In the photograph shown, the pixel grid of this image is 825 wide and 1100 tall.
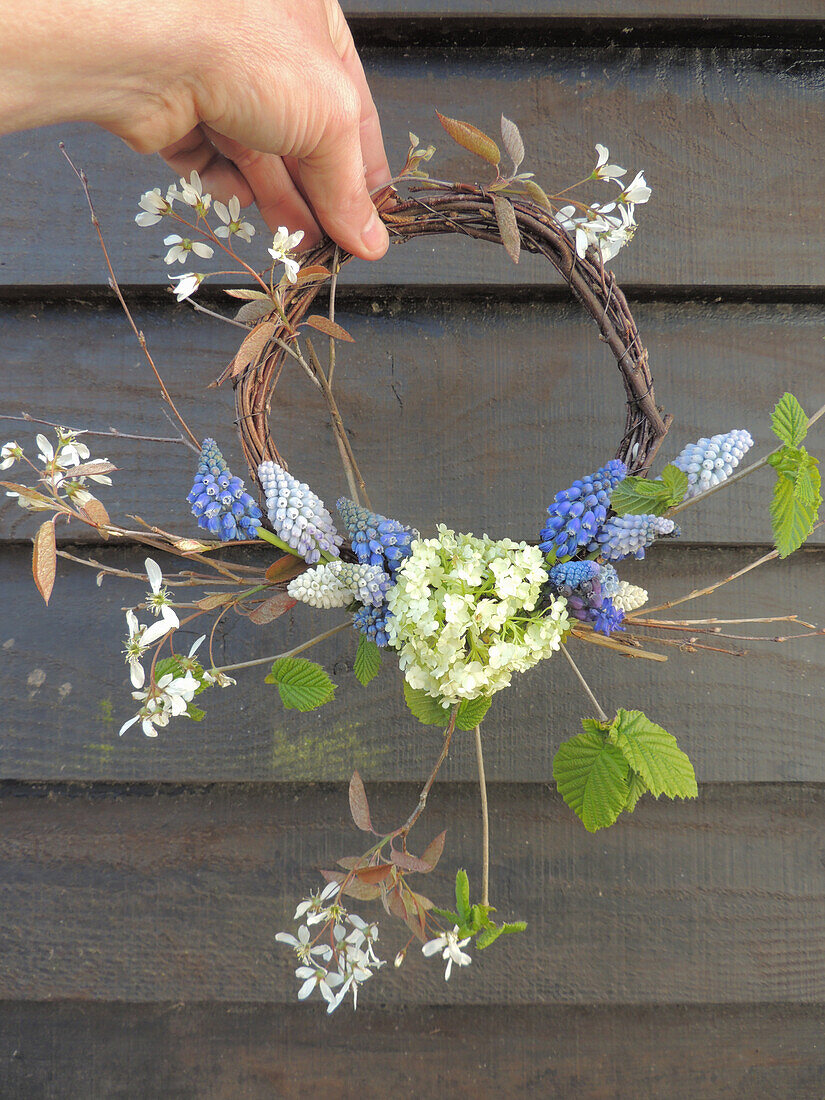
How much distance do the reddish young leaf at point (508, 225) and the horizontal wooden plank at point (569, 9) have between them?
16.1 inches

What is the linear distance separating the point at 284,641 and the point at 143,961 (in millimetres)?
445

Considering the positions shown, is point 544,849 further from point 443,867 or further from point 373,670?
point 373,670

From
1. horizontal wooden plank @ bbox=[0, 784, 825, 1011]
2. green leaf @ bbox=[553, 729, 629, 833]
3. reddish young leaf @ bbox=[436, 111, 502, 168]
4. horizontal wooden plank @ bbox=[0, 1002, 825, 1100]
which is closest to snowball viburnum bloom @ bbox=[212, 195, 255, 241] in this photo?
reddish young leaf @ bbox=[436, 111, 502, 168]

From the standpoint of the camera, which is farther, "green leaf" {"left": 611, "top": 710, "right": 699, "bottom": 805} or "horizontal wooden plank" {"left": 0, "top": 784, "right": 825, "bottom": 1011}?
"horizontal wooden plank" {"left": 0, "top": 784, "right": 825, "bottom": 1011}

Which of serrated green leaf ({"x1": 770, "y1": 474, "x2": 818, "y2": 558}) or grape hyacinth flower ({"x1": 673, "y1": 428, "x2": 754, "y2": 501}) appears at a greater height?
grape hyacinth flower ({"x1": 673, "y1": 428, "x2": 754, "y2": 501})

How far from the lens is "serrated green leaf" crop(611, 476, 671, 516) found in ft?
1.65

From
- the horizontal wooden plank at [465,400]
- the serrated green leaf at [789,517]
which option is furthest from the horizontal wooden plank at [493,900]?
the serrated green leaf at [789,517]

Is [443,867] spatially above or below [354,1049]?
above

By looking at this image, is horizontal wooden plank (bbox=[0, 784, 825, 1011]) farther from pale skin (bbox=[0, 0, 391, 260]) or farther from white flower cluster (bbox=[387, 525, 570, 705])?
pale skin (bbox=[0, 0, 391, 260])

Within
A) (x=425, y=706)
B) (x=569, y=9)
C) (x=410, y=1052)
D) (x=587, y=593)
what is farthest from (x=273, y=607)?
(x=569, y=9)

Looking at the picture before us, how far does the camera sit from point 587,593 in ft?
1.68

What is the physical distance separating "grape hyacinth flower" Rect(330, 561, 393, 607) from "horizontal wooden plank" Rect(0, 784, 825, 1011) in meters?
0.42

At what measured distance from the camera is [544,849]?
32.8 inches

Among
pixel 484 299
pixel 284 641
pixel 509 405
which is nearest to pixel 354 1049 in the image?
pixel 284 641
